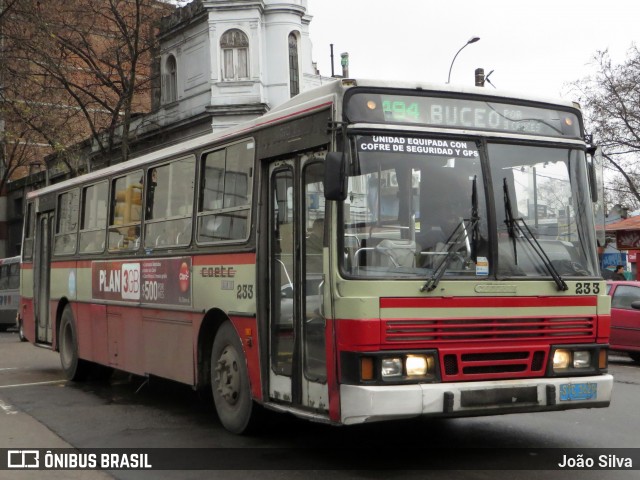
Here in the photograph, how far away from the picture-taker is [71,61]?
3306 cm

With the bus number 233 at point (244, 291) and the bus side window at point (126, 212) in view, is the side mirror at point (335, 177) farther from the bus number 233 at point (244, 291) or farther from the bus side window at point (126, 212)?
the bus side window at point (126, 212)

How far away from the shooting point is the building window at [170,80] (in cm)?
4006

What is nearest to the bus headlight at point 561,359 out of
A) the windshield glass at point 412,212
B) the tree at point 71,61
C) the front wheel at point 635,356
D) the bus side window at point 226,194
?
the windshield glass at point 412,212

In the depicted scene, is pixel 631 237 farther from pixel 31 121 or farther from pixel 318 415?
pixel 318 415

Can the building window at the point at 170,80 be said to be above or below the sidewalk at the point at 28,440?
above

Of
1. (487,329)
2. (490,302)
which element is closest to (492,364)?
(487,329)

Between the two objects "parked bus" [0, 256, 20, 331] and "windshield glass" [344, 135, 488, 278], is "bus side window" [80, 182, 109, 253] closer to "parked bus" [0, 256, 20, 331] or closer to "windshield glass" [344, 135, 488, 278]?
"windshield glass" [344, 135, 488, 278]

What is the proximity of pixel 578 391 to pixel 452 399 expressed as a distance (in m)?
1.18

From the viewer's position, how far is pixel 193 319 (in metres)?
9.72

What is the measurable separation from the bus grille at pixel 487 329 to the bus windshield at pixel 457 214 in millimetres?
361

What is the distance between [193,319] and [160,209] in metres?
1.67

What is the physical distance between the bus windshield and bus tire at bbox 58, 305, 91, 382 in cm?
771

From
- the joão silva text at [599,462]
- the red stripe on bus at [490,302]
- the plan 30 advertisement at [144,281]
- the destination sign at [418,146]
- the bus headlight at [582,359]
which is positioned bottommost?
the joão silva text at [599,462]

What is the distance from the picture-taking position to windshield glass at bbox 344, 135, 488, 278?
7121 mm
